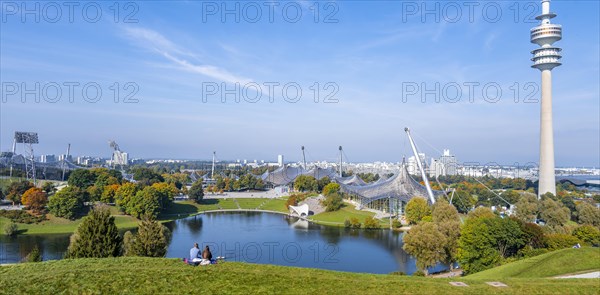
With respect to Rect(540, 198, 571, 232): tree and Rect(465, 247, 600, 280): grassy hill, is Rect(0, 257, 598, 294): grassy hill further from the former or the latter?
Rect(540, 198, 571, 232): tree

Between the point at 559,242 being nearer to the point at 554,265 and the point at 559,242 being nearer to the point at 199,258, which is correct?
the point at 554,265

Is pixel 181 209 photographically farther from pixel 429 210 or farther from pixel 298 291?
pixel 298 291

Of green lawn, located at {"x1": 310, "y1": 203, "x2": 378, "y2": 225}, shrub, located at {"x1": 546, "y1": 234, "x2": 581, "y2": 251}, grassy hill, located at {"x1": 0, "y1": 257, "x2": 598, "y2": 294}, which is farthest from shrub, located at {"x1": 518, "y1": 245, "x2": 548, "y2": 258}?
green lawn, located at {"x1": 310, "y1": 203, "x2": 378, "y2": 225}

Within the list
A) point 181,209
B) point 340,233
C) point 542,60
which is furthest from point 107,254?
point 542,60

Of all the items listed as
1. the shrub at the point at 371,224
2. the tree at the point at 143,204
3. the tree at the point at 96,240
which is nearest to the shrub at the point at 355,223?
the shrub at the point at 371,224

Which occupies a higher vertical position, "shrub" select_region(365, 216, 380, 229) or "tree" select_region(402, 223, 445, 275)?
"tree" select_region(402, 223, 445, 275)

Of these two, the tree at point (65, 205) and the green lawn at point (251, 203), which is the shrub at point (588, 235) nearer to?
the green lawn at point (251, 203)
